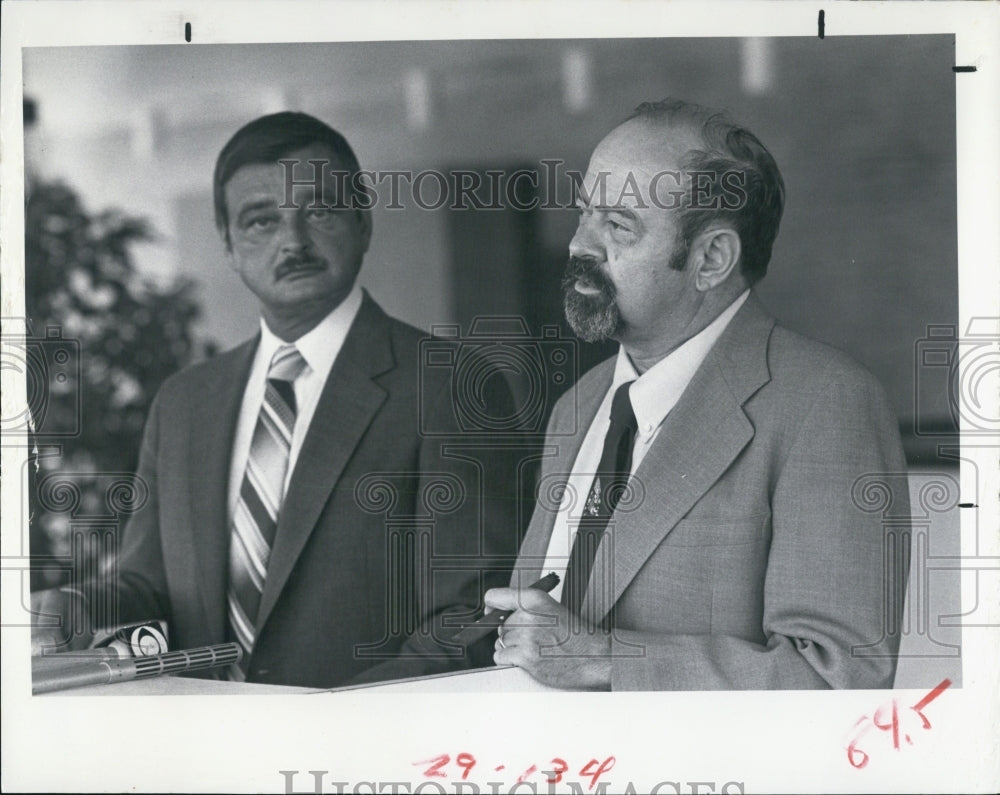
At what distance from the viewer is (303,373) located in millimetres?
3662

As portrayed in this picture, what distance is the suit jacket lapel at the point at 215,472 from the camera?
361 cm

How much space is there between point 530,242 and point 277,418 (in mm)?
919

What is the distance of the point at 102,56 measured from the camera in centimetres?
362

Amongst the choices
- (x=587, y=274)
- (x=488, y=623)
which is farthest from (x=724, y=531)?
(x=587, y=274)

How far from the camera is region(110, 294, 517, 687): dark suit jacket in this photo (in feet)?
11.6

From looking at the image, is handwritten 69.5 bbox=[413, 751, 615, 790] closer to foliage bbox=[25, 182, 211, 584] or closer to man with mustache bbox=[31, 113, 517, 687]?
man with mustache bbox=[31, 113, 517, 687]

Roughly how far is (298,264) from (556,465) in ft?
3.18

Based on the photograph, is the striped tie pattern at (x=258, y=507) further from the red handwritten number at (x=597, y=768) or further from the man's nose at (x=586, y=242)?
the red handwritten number at (x=597, y=768)

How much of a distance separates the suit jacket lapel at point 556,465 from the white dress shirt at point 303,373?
0.70m

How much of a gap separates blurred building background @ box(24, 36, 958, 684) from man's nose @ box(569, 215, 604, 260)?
3cm
